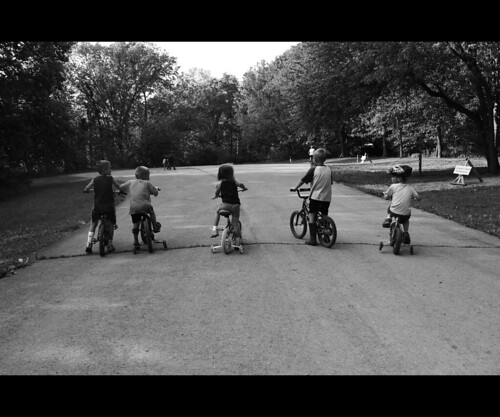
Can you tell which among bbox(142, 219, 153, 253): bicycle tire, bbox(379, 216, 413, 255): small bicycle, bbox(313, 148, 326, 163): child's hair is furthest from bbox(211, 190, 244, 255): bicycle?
bbox(379, 216, 413, 255): small bicycle

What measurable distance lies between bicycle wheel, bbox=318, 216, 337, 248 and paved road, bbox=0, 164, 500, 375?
22cm

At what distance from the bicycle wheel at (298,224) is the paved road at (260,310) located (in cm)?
26

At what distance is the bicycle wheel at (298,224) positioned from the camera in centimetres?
909

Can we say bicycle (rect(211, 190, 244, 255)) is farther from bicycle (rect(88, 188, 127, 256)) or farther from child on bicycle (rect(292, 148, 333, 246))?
bicycle (rect(88, 188, 127, 256))

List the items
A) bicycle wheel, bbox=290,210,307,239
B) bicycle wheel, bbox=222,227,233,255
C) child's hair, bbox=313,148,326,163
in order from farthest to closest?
bicycle wheel, bbox=290,210,307,239, child's hair, bbox=313,148,326,163, bicycle wheel, bbox=222,227,233,255

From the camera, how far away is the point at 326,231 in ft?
27.3

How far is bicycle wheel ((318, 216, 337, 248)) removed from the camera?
26.8 feet

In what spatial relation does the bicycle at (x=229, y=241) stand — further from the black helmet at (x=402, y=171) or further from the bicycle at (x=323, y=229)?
the black helmet at (x=402, y=171)

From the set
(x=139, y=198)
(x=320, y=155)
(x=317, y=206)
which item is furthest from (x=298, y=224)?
(x=139, y=198)

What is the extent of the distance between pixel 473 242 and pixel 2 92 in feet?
80.5

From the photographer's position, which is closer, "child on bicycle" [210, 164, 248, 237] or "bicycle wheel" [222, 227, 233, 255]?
"bicycle wheel" [222, 227, 233, 255]

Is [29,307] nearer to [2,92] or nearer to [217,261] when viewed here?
[217,261]

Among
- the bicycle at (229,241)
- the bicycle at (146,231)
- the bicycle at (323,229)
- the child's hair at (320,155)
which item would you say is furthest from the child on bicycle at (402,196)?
the bicycle at (146,231)

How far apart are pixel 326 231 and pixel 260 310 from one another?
3.61 m
